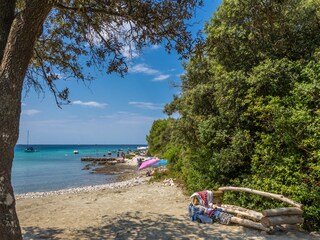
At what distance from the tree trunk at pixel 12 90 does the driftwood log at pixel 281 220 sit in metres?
5.66

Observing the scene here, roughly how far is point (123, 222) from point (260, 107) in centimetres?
543

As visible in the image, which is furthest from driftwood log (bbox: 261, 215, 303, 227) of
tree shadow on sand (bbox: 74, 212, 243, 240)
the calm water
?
the calm water

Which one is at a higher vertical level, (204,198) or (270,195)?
(270,195)

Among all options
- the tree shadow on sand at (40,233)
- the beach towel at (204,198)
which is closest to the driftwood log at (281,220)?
the beach towel at (204,198)

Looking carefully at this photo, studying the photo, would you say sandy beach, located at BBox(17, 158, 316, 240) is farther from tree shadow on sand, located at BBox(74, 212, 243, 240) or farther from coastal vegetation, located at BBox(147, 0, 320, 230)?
coastal vegetation, located at BBox(147, 0, 320, 230)

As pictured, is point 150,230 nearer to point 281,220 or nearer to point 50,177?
point 281,220

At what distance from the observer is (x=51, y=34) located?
864 centimetres

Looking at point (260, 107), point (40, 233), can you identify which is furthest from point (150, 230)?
point (260, 107)

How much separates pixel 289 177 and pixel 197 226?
9.46 feet

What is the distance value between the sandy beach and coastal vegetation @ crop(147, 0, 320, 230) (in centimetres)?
153

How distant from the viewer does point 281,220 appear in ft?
23.5

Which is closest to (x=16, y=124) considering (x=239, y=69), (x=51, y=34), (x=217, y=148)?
(x=51, y=34)

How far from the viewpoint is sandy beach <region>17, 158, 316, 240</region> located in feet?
23.5

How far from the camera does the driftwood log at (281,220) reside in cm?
711
